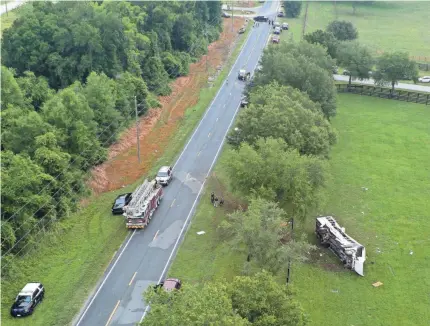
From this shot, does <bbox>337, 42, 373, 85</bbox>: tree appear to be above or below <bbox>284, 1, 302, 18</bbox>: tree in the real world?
below

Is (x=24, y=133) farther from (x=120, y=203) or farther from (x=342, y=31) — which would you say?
(x=342, y=31)

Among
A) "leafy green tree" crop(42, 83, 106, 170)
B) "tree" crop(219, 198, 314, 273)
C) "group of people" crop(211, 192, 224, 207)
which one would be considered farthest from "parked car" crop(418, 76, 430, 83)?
"tree" crop(219, 198, 314, 273)

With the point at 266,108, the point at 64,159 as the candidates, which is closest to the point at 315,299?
the point at 266,108

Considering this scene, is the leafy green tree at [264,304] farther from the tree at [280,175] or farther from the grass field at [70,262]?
the grass field at [70,262]

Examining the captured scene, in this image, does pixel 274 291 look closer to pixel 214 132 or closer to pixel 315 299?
pixel 315 299

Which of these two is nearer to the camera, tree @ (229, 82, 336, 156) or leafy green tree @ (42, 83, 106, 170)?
tree @ (229, 82, 336, 156)

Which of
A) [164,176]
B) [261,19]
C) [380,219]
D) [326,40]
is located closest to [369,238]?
[380,219]

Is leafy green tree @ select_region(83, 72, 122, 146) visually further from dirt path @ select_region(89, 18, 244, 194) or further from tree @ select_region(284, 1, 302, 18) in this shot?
tree @ select_region(284, 1, 302, 18)
